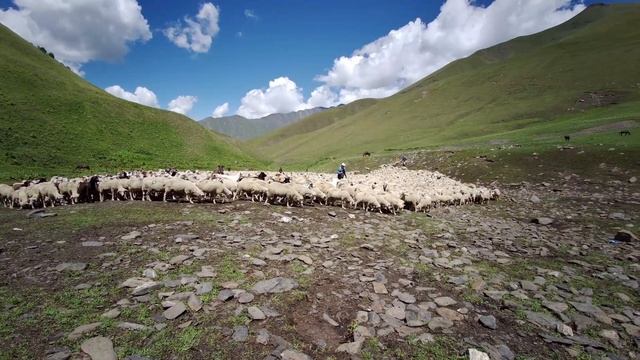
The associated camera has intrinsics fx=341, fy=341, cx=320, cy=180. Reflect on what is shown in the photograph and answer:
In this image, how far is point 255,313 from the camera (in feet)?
19.2

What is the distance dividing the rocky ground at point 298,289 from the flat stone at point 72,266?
37 millimetres

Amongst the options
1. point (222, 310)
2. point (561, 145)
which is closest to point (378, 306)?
point (222, 310)

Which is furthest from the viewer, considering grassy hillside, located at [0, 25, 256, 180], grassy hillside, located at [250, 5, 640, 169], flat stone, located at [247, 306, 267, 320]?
grassy hillside, located at [250, 5, 640, 169]

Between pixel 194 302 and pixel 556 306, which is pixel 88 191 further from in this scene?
pixel 556 306

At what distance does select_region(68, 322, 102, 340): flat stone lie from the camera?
16.3ft

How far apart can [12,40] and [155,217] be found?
231 ft

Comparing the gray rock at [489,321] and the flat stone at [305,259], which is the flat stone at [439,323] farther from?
the flat stone at [305,259]

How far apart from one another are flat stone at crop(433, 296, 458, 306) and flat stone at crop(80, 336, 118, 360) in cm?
552

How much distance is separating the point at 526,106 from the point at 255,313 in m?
77.5

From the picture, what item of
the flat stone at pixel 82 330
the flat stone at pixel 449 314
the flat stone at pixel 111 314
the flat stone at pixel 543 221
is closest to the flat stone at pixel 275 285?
the flat stone at pixel 111 314

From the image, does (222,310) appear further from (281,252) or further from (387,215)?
(387,215)

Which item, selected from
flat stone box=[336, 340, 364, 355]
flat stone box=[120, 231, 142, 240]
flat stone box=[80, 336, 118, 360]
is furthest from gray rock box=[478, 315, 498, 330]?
flat stone box=[120, 231, 142, 240]

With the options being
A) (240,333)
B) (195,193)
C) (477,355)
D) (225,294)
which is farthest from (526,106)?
(240,333)

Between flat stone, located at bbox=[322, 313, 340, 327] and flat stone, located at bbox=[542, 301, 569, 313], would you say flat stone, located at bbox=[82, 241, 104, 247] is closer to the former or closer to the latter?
flat stone, located at bbox=[322, 313, 340, 327]
